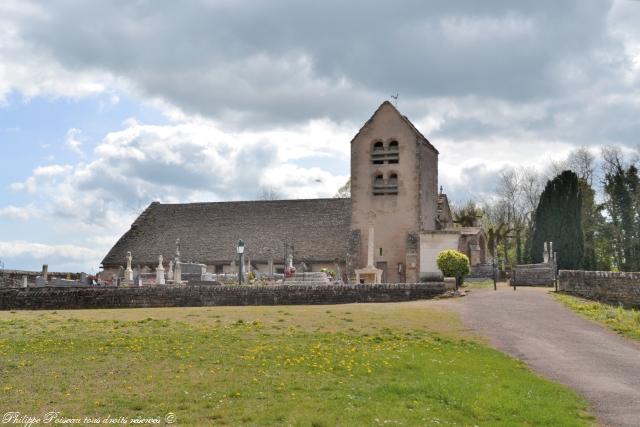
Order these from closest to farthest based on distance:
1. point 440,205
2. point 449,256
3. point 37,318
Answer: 1. point 37,318
2. point 449,256
3. point 440,205

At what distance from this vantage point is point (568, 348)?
17.6 m

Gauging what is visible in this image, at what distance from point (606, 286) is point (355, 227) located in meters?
21.4

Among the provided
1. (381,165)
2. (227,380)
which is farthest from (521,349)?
(381,165)

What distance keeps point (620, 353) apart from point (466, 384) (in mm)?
6644

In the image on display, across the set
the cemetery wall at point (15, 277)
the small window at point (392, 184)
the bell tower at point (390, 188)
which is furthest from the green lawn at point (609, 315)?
the cemetery wall at point (15, 277)

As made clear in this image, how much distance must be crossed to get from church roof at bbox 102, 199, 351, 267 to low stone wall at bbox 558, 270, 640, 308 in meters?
21.4

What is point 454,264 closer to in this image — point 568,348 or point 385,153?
point 385,153

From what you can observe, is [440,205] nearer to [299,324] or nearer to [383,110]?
[383,110]

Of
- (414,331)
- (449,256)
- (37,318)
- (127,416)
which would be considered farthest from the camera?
(449,256)

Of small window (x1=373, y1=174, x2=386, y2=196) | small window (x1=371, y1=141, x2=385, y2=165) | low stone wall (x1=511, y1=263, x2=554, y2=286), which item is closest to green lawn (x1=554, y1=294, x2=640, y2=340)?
low stone wall (x1=511, y1=263, x2=554, y2=286)

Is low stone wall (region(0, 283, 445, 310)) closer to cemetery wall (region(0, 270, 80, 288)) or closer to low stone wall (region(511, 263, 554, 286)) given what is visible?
A: cemetery wall (region(0, 270, 80, 288))

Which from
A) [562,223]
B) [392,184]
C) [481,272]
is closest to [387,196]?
[392,184]

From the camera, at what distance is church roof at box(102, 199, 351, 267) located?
5233cm

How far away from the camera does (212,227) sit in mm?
56312
